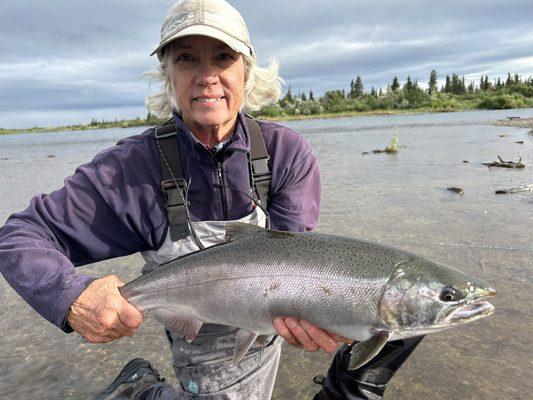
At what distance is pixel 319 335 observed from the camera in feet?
8.16

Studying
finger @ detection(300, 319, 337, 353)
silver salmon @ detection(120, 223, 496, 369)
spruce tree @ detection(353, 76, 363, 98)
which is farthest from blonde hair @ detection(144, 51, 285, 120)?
spruce tree @ detection(353, 76, 363, 98)

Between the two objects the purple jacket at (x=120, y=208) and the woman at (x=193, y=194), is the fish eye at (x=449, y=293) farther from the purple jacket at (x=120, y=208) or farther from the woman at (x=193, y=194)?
the purple jacket at (x=120, y=208)

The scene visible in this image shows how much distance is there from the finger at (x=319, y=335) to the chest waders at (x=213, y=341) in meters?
0.74

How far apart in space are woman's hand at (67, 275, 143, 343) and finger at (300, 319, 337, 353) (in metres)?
0.97

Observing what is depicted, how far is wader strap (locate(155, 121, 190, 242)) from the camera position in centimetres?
288

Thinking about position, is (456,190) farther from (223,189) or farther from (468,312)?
(468,312)

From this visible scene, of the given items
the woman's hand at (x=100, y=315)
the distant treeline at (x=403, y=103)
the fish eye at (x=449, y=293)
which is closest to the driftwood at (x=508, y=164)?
the fish eye at (x=449, y=293)

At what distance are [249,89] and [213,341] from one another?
1911mm

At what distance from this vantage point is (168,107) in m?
3.56

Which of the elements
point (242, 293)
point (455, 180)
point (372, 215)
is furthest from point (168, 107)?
point (455, 180)

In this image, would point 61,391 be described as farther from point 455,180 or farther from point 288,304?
point 455,180

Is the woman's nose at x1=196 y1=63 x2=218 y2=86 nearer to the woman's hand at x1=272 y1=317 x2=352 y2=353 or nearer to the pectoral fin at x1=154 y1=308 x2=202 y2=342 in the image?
the pectoral fin at x1=154 y1=308 x2=202 y2=342

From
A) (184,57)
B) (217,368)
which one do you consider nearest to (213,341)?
(217,368)

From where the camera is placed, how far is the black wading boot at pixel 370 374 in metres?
2.84
